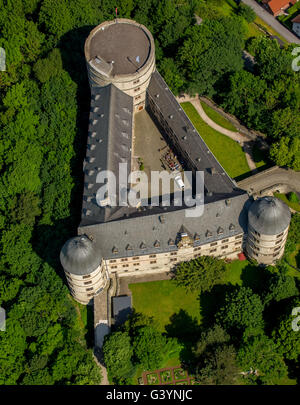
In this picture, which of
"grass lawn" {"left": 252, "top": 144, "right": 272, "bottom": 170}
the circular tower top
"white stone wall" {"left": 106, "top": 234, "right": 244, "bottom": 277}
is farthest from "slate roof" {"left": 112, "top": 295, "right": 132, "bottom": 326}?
the circular tower top

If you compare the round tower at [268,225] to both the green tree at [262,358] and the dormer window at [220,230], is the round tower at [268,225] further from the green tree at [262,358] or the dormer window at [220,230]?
the green tree at [262,358]

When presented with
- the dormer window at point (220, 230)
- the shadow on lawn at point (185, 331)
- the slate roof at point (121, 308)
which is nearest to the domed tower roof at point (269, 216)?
the dormer window at point (220, 230)

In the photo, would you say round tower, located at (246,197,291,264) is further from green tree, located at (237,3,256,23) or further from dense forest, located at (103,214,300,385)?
green tree, located at (237,3,256,23)

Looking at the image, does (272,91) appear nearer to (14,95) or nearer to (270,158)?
(270,158)

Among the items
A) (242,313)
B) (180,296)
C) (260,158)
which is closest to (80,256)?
(180,296)

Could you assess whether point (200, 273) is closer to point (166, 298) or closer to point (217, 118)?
point (166, 298)
